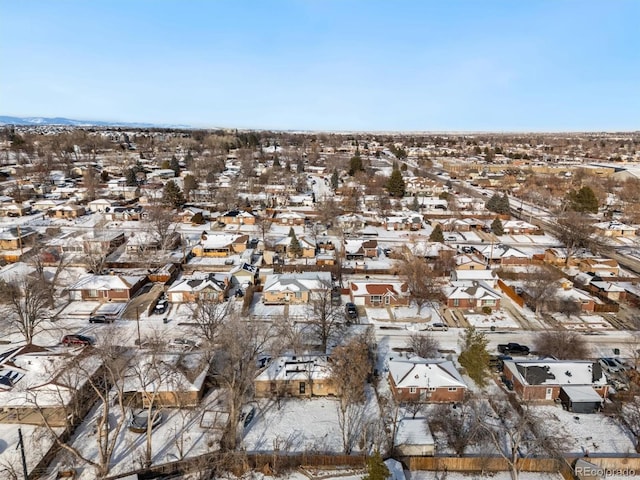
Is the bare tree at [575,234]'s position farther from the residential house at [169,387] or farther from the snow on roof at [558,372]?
the residential house at [169,387]

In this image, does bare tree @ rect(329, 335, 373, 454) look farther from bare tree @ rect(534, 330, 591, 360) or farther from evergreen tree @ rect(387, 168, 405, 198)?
evergreen tree @ rect(387, 168, 405, 198)

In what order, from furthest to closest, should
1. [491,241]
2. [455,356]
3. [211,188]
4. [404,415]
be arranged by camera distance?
1. [211,188]
2. [491,241]
3. [455,356]
4. [404,415]

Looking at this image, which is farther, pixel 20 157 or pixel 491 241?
pixel 20 157

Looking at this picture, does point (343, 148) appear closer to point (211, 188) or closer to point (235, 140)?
point (235, 140)

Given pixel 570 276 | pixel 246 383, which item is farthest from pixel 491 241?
pixel 246 383

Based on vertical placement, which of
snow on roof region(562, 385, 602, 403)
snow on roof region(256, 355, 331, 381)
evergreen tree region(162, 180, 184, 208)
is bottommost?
snow on roof region(562, 385, 602, 403)

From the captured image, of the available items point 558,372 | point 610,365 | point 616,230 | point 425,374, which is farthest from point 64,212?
point 616,230

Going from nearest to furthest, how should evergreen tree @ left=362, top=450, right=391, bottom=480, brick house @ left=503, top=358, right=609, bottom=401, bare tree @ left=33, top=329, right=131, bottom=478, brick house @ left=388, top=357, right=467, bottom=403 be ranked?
evergreen tree @ left=362, top=450, right=391, bottom=480 < bare tree @ left=33, top=329, right=131, bottom=478 < brick house @ left=388, top=357, right=467, bottom=403 < brick house @ left=503, top=358, right=609, bottom=401

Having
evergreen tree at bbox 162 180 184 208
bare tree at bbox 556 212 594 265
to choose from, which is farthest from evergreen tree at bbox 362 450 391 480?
evergreen tree at bbox 162 180 184 208
